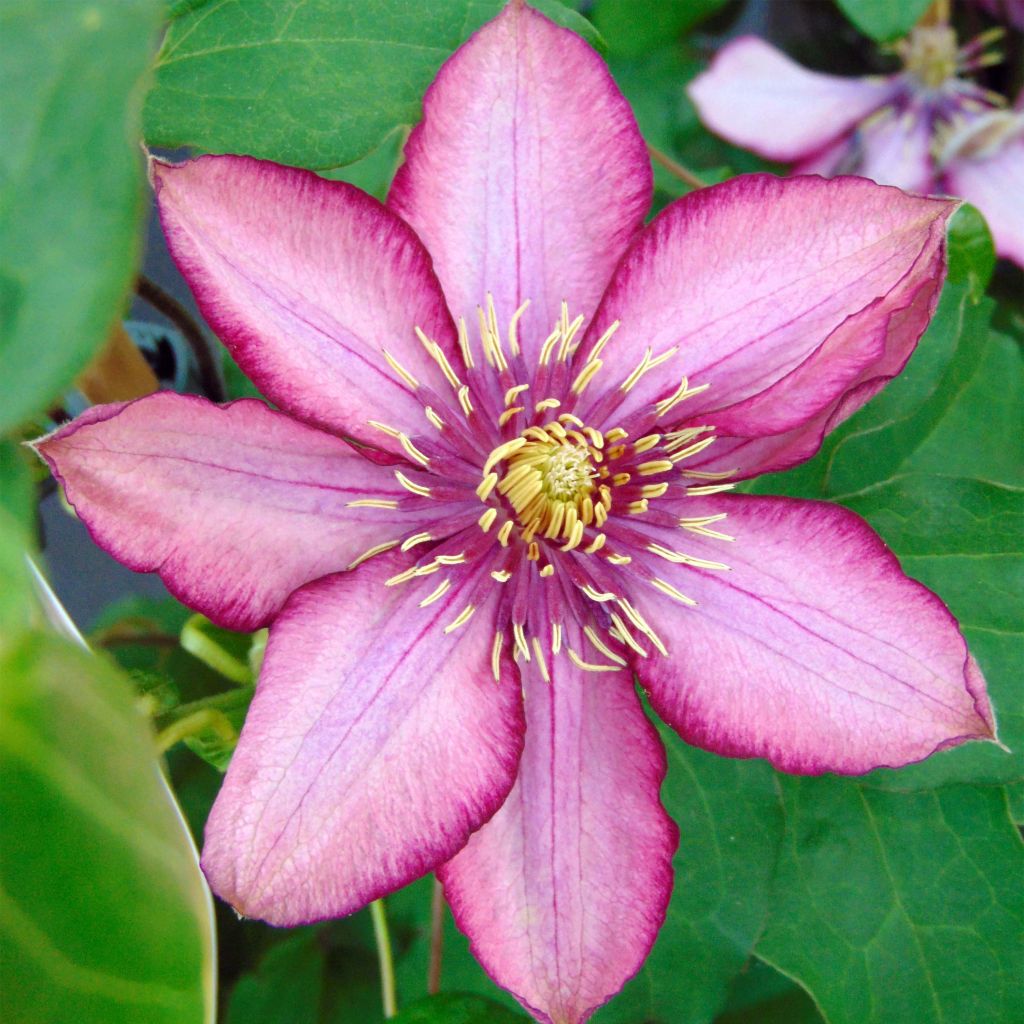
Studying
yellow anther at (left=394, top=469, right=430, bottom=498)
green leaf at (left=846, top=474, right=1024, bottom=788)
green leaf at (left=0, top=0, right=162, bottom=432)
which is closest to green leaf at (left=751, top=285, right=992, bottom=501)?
green leaf at (left=846, top=474, right=1024, bottom=788)

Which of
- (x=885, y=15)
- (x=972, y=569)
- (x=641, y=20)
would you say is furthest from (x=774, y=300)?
(x=641, y=20)

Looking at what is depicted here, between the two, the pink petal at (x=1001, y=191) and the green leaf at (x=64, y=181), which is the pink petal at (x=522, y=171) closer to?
the green leaf at (x=64, y=181)

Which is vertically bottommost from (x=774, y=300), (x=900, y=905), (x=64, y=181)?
(x=900, y=905)

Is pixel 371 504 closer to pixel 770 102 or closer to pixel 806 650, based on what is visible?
pixel 806 650

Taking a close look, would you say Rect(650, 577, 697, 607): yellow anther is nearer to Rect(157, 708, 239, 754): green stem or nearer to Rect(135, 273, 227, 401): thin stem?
Rect(157, 708, 239, 754): green stem

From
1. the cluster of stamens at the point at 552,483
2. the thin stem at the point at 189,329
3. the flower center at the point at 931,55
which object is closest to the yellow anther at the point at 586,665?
the cluster of stamens at the point at 552,483

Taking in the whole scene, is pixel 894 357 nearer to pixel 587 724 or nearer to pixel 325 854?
pixel 587 724
